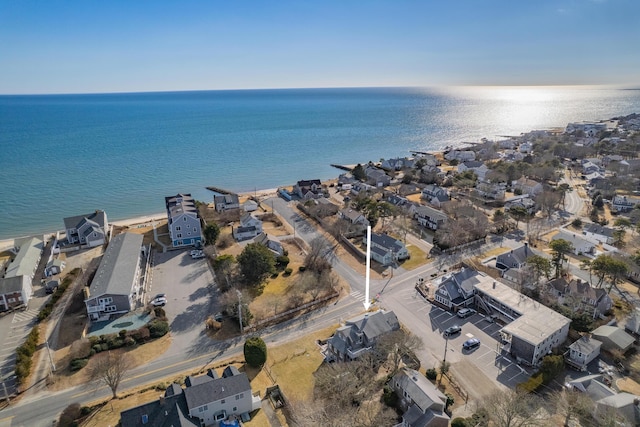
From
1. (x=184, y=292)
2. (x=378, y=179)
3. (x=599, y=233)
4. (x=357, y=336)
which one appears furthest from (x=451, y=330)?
(x=378, y=179)

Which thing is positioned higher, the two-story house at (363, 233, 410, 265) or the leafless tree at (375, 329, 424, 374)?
the leafless tree at (375, 329, 424, 374)

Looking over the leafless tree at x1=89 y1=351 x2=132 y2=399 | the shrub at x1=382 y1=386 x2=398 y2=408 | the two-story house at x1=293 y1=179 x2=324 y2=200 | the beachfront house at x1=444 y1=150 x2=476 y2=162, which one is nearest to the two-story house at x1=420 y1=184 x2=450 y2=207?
the two-story house at x1=293 y1=179 x2=324 y2=200

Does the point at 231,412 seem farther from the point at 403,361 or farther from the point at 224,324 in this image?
the point at 403,361

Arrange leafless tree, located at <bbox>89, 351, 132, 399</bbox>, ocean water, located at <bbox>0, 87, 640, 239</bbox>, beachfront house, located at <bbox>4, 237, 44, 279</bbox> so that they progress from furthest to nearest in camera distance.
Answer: ocean water, located at <bbox>0, 87, 640, 239</bbox> → beachfront house, located at <bbox>4, 237, 44, 279</bbox> → leafless tree, located at <bbox>89, 351, 132, 399</bbox>

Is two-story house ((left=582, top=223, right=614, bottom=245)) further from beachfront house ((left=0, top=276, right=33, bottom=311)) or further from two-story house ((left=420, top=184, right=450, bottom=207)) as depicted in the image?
beachfront house ((left=0, top=276, right=33, bottom=311))

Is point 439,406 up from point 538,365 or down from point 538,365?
up

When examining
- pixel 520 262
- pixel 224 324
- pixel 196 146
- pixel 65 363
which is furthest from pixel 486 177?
pixel 196 146
